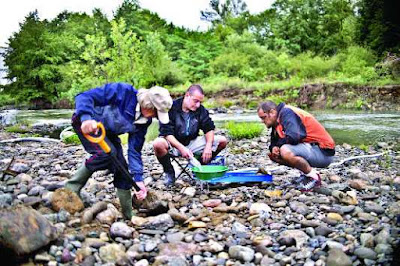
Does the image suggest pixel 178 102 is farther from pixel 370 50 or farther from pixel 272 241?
pixel 370 50

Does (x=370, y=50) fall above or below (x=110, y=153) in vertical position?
above

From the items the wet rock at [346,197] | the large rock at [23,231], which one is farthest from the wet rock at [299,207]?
the large rock at [23,231]

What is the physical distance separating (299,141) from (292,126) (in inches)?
8.2

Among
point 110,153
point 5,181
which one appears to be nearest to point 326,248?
point 110,153

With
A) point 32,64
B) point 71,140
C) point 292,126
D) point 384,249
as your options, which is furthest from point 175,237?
point 32,64

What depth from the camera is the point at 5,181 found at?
4090mm

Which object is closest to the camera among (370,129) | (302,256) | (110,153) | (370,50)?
(302,256)

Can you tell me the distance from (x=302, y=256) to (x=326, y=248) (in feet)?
0.62

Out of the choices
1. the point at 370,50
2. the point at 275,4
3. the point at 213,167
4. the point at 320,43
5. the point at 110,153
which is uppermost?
the point at 275,4

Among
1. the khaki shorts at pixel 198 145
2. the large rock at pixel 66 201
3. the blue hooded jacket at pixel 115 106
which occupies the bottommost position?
the large rock at pixel 66 201

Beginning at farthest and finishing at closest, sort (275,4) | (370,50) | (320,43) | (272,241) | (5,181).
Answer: (275,4)
(320,43)
(370,50)
(5,181)
(272,241)

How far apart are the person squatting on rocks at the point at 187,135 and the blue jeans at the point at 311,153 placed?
3.34 feet

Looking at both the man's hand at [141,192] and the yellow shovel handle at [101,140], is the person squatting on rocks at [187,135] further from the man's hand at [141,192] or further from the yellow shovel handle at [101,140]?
the yellow shovel handle at [101,140]

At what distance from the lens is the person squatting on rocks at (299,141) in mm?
3967
